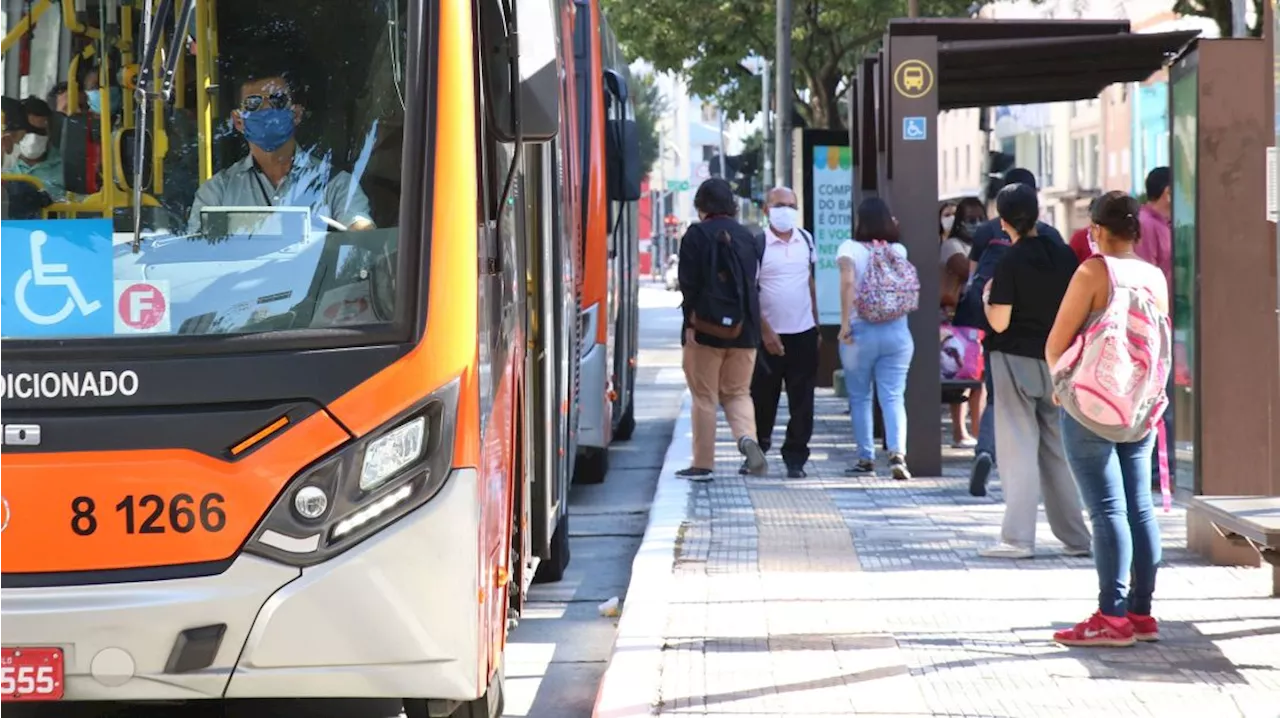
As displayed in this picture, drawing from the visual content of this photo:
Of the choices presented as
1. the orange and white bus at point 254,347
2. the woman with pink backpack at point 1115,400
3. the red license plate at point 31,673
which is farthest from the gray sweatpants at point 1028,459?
the red license plate at point 31,673

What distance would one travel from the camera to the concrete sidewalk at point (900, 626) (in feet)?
22.3

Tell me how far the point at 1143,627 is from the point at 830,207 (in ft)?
42.7

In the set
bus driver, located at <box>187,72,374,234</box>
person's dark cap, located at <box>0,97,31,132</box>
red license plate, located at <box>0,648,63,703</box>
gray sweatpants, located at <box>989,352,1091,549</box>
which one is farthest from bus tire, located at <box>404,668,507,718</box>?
gray sweatpants, located at <box>989,352,1091,549</box>

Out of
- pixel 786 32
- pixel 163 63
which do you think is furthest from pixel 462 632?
pixel 786 32

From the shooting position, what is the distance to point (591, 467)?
48.0 feet

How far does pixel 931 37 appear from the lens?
43.9ft

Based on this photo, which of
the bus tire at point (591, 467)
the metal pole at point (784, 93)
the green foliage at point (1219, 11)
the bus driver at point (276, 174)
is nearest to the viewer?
the bus driver at point (276, 174)

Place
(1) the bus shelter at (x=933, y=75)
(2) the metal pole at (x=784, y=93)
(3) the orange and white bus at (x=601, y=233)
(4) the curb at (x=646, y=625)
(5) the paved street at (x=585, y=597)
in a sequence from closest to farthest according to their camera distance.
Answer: (4) the curb at (x=646, y=625) → (5) the paved street at (x=585, y=597) → (3) the orange and white bus at (x=601, y=233) → (1) the bus shelter at (x=933, y=75) → (2) the metal pole at (x=784, y=93)

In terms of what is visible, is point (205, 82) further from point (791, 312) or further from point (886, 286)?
point (791, 312)

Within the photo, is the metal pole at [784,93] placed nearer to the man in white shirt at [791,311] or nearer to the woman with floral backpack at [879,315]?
the man in white shirt at [791,311]

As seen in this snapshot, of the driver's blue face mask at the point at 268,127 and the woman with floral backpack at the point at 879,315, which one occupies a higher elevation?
the driver's blue face mask at the point at 268,127

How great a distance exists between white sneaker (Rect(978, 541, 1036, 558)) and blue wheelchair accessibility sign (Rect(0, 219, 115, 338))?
18.3ft

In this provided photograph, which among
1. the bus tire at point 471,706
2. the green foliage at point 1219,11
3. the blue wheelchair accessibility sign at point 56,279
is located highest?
the green foliage at point 1219,11

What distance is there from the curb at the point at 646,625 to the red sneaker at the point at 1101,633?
59.3 inches
